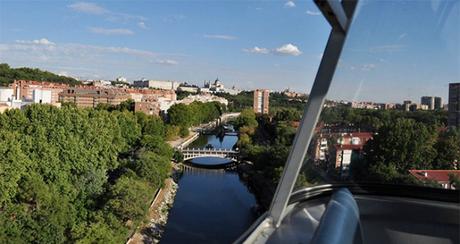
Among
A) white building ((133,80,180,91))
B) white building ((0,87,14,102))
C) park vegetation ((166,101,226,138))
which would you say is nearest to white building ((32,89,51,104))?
Result: white building ((0,87,14,102))

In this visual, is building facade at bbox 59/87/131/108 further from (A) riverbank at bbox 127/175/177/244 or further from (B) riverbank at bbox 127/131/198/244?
(A) riverbank at bbox 127/175/177/244

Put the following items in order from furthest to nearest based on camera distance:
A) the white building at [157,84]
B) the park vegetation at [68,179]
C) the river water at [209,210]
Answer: the white building at [157,84]
the river water at [209,210]
the park vegetation at [68,179]

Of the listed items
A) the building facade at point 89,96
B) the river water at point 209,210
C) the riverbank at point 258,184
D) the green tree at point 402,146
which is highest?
the green tree at point 402,146

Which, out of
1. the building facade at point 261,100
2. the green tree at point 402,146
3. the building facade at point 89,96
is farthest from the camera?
the building facade at point 261,100

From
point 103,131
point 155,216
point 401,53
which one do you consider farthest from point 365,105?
point 103,131

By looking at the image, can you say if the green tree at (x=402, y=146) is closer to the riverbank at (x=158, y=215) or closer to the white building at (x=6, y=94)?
the riverbank at (x=158, y=215)

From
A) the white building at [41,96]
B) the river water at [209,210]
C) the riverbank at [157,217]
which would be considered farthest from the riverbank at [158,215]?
the white building at [41,96]
